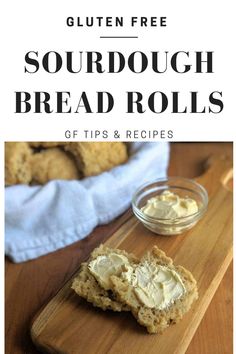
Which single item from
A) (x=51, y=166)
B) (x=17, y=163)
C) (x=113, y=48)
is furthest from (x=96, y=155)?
(x=113, y=48)

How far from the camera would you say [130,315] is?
978 millimetres

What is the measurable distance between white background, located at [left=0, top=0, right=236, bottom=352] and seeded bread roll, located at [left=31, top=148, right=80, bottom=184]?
0.12 meters

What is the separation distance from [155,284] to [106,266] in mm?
123

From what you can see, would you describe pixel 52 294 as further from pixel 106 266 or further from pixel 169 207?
pixel 169 207

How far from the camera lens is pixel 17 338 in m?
1.04

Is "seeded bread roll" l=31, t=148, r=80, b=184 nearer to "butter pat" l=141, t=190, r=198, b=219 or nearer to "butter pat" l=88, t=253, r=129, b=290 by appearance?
"butter pat" l=141, t=190, r=198, b=219

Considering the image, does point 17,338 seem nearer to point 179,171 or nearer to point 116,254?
point 116,254

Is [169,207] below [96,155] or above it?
below

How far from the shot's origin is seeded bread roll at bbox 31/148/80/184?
137 cm

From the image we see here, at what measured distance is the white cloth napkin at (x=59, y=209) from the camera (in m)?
1.30

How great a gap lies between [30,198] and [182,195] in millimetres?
466

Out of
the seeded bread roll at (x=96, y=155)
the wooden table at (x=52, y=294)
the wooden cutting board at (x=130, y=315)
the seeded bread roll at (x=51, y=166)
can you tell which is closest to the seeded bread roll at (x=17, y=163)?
the seeded bread roll at (x=51, y=166)

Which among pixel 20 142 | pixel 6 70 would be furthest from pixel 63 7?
pixel 20 142

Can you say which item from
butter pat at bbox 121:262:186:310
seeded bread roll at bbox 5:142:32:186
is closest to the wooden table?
butter pat at bbox 121:262:186:310
